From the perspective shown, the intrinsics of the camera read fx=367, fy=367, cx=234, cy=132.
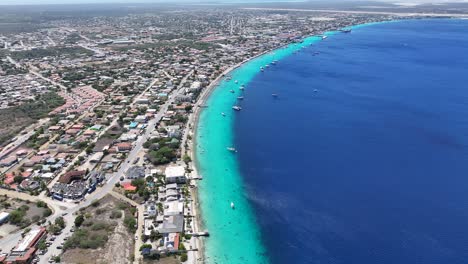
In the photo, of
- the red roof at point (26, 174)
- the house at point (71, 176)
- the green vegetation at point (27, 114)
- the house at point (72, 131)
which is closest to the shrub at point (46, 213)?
the house at point (71, 176)

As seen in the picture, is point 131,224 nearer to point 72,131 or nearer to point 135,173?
point 135,173

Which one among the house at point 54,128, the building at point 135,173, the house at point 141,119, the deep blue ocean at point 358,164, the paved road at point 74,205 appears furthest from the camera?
the house at point 141,119

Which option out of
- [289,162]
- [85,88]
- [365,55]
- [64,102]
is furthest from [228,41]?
[289,162]

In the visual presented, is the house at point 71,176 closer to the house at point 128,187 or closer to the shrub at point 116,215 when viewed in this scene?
the house at point 128,187

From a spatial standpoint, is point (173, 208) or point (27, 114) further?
point (27, 114)

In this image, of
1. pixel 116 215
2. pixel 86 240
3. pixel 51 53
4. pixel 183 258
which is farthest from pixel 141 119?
pixel 51 53
